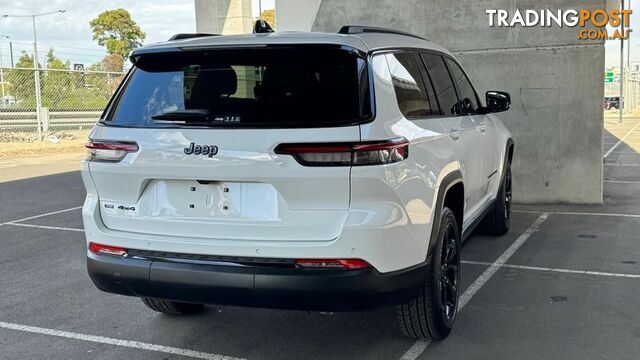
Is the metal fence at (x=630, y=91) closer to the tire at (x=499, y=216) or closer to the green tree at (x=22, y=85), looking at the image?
the green tree at (x=22, y=85)

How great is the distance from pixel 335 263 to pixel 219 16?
48.0 feet

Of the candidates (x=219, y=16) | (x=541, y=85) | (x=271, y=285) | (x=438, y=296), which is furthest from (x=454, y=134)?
(x=219, y=16)

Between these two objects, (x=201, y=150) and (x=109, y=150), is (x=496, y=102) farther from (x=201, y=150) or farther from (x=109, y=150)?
(x=109, y=150)

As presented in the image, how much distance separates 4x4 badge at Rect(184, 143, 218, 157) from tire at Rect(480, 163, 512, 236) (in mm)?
4057

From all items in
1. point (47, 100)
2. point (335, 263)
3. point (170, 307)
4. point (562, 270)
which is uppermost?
point (47, 100)

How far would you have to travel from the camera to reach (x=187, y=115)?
11.2 ft

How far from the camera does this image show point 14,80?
21922mm

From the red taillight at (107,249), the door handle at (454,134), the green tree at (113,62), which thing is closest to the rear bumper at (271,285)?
the red taillight at (107,249)

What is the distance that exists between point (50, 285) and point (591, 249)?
5.14 metres

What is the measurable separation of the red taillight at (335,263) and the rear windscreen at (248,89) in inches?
26.7

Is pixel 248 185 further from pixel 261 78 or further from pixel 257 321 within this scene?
pixel 257 321

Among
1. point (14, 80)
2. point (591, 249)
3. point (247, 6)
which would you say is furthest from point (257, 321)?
point (14, 80)

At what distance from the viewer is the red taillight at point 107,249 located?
353 centimetres

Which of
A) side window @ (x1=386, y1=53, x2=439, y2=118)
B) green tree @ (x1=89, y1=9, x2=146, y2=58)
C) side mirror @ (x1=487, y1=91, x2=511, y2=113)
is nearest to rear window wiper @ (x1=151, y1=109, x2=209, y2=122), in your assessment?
side window @ (x1=386, y1=53, x2=439, y2=118)
